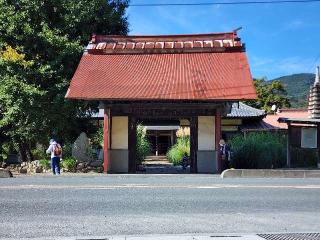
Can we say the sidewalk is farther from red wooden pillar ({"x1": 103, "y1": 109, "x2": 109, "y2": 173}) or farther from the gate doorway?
the gate doorway

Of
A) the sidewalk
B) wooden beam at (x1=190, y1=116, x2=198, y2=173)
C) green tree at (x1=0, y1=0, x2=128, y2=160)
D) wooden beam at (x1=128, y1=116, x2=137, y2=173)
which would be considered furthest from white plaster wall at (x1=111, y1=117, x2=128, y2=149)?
the sidewalk

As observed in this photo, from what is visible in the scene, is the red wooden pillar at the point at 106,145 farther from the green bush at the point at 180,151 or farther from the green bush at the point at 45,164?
the green bush at the point at 180,151

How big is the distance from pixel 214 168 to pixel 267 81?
4885cm

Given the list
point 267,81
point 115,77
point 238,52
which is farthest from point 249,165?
point 267,81

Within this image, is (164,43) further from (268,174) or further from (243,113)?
(243,113)

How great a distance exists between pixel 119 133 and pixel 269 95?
43.6m

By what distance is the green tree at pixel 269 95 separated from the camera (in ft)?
206

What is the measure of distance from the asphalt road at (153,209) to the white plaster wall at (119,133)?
28.4ft

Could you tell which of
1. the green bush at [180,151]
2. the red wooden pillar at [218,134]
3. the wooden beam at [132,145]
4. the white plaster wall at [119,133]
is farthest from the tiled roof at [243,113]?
the white plaster wall at [119,133]

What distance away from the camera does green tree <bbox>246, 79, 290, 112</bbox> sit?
6272cm

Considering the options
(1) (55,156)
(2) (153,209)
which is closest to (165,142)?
(1) (55,156)

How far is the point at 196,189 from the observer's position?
14023mm

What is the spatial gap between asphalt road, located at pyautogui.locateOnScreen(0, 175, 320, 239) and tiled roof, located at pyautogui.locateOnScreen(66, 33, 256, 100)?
26.8 ft

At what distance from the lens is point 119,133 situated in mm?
23578
